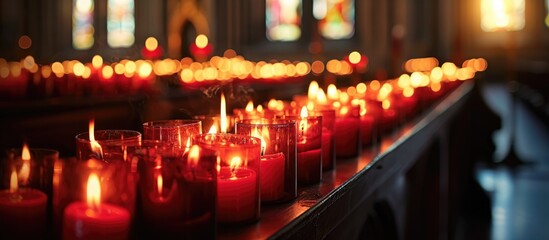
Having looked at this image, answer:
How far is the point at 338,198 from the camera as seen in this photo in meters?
1.19

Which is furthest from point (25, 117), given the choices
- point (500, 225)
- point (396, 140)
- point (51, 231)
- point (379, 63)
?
point (379, 63)

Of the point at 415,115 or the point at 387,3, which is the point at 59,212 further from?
the point at 387,3

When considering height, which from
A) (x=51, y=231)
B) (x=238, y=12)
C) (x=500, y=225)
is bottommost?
(x=500, y=225)

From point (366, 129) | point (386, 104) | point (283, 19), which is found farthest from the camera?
point (283, 19)

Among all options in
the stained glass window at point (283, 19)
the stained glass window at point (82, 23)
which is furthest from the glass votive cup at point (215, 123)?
the stained glass window at point (82, 23)

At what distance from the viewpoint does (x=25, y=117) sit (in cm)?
276

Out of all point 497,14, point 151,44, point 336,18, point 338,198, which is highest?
point 497,14

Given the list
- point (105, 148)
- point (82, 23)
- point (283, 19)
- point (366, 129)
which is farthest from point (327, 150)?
point (82, 23)

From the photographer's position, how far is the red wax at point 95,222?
735 millimetres

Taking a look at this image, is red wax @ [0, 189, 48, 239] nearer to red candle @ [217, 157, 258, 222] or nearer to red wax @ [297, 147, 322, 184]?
red candle @ [217, 157, 258, 222]

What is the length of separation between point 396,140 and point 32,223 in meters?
1.30

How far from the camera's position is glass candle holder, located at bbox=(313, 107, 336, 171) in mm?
1400

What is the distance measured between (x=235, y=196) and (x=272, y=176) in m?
0.15

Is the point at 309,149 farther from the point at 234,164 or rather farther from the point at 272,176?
the point at 234,164
